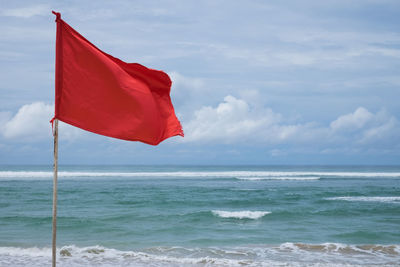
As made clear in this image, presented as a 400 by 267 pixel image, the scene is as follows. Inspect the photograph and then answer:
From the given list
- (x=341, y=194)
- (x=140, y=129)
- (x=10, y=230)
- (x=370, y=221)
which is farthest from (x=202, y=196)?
(x=140, y=129)

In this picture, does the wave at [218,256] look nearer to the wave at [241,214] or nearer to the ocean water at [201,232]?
the ocean water at [201,232]

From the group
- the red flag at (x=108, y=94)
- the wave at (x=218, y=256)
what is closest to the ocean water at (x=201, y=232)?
the wave at (x=218, y=256)

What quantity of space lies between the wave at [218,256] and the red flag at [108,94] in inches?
203

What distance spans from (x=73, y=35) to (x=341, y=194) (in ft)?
82.1

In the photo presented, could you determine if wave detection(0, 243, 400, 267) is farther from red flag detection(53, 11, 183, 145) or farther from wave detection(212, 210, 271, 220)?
wave detection(212, 210, 271, 220)

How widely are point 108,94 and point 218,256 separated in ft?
21.1

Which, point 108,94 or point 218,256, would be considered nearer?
point 108,94

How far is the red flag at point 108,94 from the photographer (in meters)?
5.51

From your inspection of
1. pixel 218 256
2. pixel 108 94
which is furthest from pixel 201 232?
pixel 108 94

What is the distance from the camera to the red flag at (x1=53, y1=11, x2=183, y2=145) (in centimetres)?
551

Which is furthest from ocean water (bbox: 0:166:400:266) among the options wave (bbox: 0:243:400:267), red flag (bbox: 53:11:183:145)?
red flag (bbox: 53:11:183:145)

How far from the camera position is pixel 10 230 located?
14445 millimetres

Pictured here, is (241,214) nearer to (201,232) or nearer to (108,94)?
(201,232)

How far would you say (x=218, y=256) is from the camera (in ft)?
36.1
